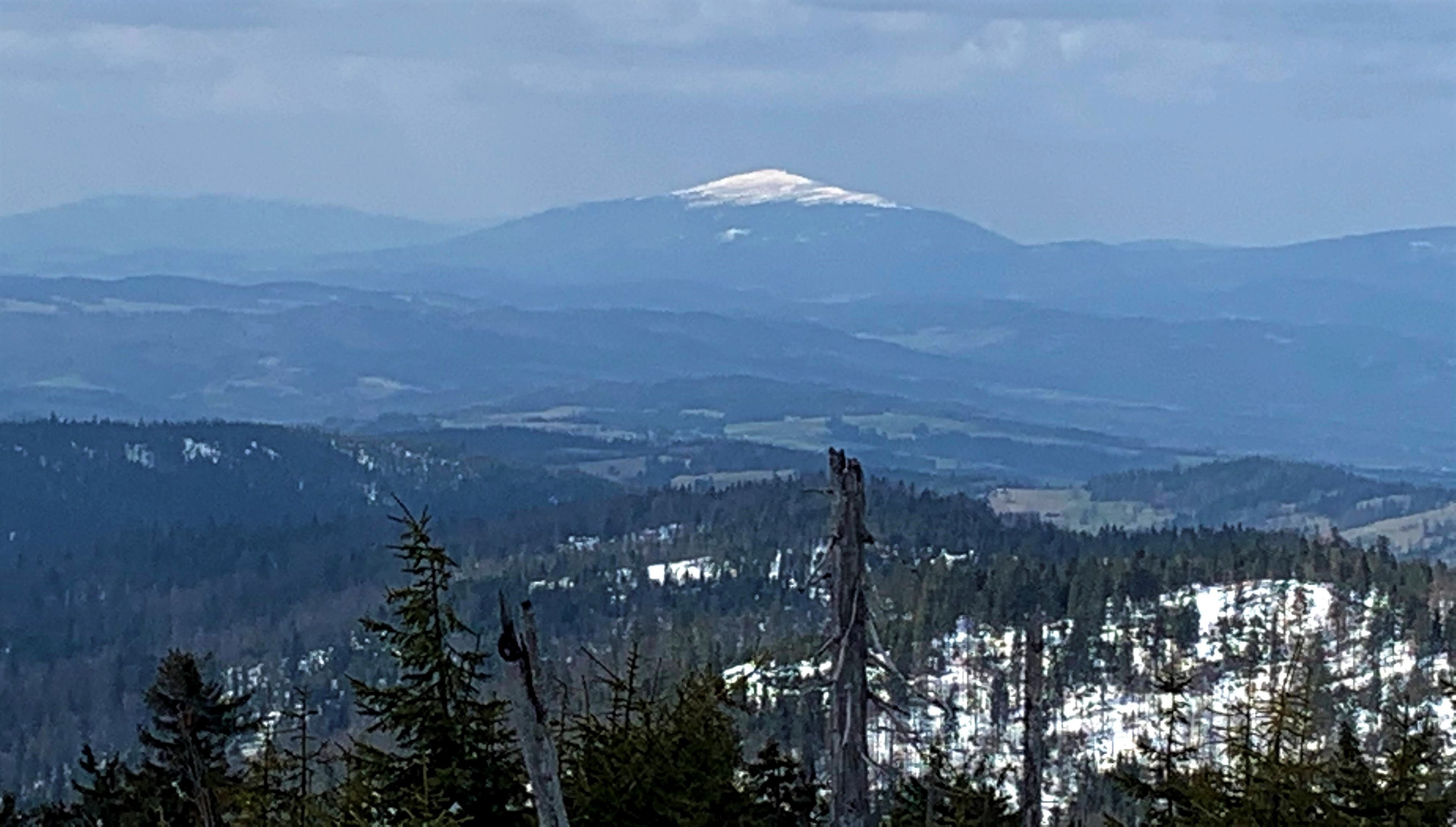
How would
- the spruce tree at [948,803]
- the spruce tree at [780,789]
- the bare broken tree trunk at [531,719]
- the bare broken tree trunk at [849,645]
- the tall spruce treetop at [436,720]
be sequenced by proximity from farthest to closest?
1. the spruce tree at [780,789]
2. the spruce tree at [948,803]
3. the tall spruce treetop at [436,720]
4. the bare broken tree trunk at [849,645]
5. the bare broken tree trunk at [531,719]

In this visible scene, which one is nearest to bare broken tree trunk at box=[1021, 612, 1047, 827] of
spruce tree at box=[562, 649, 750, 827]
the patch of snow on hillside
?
spruce tree at box=[562, 649, 750, 827]

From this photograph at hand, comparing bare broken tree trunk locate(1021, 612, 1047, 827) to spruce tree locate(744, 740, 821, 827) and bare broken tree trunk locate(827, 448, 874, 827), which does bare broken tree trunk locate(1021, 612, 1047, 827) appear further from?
spruce tree locate(744, 740, 821, 827)

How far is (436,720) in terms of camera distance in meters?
19.2

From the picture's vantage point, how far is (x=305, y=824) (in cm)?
1911

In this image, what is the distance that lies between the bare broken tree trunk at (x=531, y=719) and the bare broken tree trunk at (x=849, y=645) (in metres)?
4.55

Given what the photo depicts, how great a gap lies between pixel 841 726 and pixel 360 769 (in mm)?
6060

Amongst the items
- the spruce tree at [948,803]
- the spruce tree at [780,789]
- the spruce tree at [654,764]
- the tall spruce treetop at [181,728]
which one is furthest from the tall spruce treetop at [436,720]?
the tall spruce treetop at [181,728]

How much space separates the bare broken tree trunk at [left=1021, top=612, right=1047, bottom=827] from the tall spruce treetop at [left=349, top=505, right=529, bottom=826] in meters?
5.91

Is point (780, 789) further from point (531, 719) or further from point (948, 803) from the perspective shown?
point (531, 719)

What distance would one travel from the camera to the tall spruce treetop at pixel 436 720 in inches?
736

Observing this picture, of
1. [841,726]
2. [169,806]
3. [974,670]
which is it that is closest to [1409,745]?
[841,726]

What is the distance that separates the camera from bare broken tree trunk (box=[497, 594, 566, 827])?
12062 millimetres

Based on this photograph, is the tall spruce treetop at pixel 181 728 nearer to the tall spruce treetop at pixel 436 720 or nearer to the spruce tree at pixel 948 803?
the tall spruce treetop at pixel 436 720

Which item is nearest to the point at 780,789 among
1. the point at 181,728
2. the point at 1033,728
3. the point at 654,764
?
the point at 654,764
